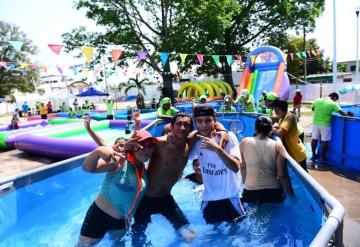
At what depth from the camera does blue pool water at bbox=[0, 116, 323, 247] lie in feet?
12.1

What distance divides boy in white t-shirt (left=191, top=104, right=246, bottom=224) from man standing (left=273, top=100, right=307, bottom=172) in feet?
5.67

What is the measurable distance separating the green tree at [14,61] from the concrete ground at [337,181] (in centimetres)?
4188

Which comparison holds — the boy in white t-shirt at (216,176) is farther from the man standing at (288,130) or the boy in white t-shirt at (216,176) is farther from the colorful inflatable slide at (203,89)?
the colorful inflatable slide at (203,89)

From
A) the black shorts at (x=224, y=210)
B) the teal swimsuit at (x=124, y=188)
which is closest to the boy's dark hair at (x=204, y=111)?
the teal swimsuit at (x=124, y=188)

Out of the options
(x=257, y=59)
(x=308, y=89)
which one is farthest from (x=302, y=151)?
(x=308, y=89)

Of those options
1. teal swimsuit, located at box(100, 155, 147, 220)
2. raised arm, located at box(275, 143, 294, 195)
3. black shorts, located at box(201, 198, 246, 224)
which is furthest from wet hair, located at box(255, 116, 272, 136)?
teal swimsuit, located at box(100, 155, 147, 220)

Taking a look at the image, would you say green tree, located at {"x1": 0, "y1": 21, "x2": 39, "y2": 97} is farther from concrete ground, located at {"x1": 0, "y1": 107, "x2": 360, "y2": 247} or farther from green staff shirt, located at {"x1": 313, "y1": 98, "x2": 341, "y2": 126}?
green staff shirt, located at {"x1": 313, "y1": 98, "x2": 341, "y2": 126}

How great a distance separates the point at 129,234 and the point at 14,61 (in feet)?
176

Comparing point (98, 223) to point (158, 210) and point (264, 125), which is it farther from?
point (264, 125)

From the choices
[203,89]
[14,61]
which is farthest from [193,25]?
[14,61]

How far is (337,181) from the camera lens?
6367 millimetres

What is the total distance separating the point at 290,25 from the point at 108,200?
101 ft

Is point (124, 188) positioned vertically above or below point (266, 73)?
below

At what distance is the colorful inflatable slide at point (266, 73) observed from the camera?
19625mm
